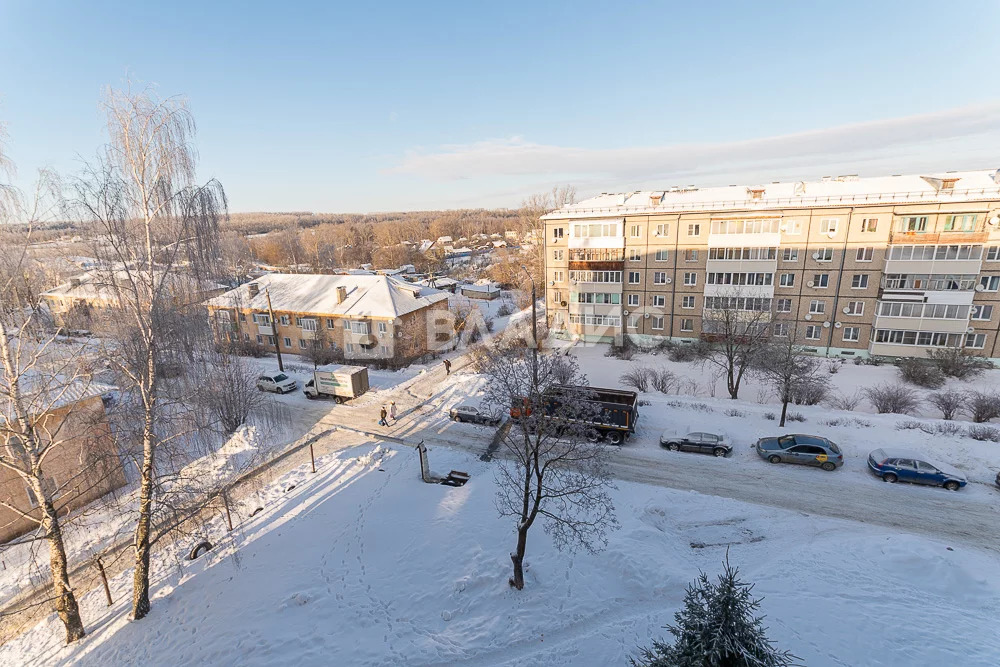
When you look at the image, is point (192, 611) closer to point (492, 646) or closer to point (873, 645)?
point (492, 646)

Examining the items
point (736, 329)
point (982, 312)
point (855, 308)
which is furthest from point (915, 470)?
point (982, 312)

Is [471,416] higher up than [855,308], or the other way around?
[855,308]

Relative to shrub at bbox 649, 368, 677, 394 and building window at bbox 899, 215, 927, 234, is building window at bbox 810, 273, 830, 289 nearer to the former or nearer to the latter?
building window at bbox 899, 215, 927, 234

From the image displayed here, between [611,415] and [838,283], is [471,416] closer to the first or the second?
[611,415]

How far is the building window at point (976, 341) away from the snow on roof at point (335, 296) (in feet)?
128

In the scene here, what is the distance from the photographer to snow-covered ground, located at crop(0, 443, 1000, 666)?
10555mm

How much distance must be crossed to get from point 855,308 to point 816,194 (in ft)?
28.4

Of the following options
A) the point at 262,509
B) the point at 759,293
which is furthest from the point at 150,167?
the point at 759,293

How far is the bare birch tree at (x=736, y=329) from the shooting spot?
2670 centimetres

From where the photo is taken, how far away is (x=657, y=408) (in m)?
24.2

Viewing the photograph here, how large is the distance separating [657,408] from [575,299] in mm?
15742

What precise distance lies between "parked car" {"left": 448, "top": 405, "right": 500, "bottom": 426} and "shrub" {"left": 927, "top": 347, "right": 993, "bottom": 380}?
28.5 m

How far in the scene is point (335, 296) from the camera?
3828 centimetres

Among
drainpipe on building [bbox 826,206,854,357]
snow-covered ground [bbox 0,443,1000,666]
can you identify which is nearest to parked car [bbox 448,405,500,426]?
snow-covered ground [bbox 0,443,1000,666]
